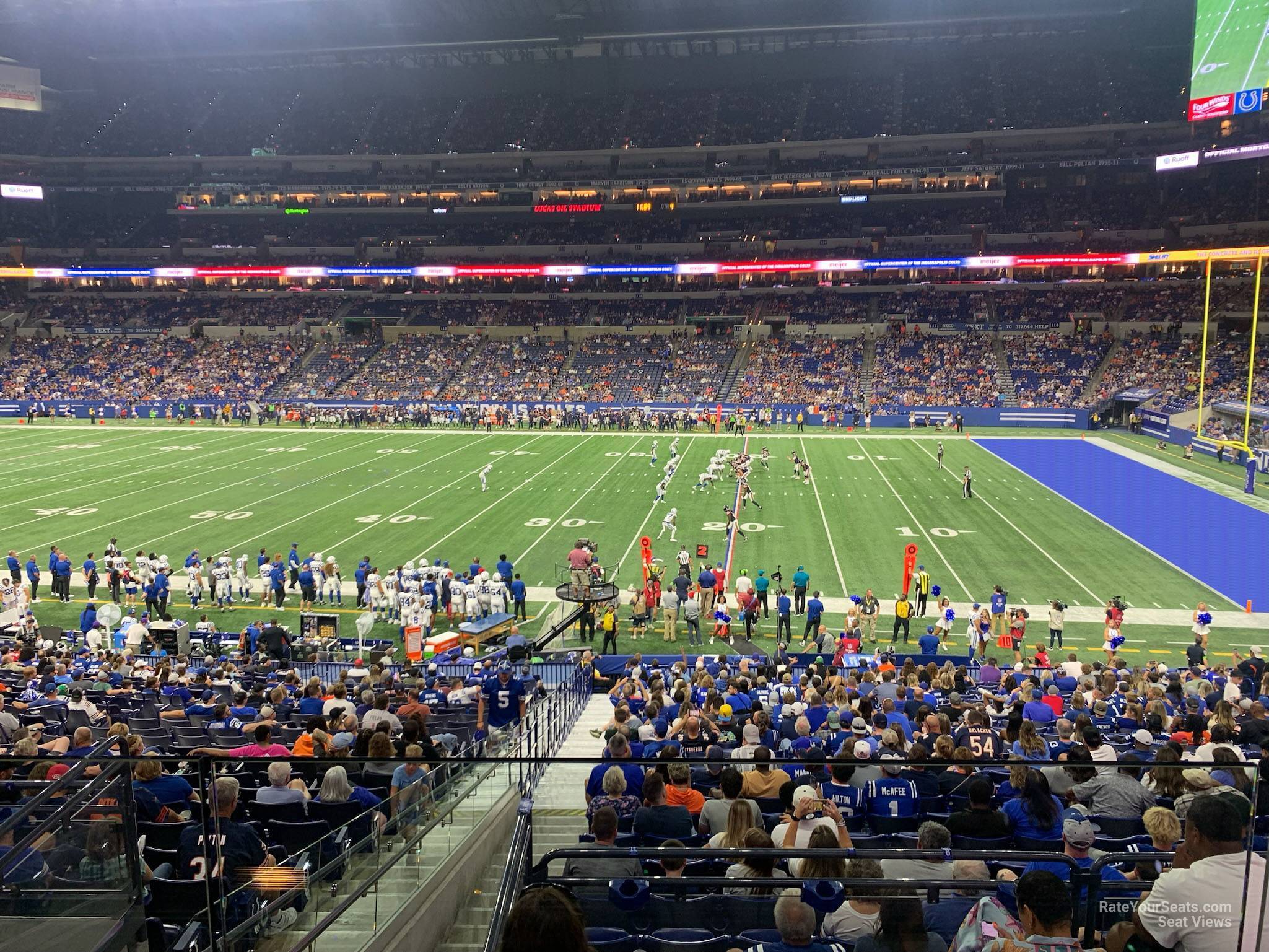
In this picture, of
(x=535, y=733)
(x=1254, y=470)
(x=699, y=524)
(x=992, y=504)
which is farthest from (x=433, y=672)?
(x=1254, y=470)

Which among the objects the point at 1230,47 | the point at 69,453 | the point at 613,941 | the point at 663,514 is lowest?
the point at 663,514

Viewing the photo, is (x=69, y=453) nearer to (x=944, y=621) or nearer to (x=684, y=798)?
(x=944, y=621)

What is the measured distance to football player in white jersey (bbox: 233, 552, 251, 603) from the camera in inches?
861

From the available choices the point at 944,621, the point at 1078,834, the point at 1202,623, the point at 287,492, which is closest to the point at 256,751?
the point at 1078,834

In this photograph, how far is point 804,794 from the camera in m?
5.66

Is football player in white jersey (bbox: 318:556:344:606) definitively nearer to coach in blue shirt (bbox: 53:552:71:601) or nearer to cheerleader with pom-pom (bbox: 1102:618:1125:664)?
coach in blue shirt (bbox: 53:552:71:601)

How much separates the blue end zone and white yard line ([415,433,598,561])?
18411mm

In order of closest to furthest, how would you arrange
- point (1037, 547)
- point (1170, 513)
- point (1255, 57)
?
point (1037, 547), point (1170, 513), point (1255, 57)

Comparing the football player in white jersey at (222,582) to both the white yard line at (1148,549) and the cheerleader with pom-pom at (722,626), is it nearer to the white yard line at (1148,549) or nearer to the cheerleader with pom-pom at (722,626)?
the cheerleader with pom-pom at (722,626)

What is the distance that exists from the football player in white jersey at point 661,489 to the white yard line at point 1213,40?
2669 centimetres

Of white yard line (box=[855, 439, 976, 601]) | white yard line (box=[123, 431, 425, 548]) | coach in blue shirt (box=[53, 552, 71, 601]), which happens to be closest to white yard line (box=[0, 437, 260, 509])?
white yard line (box=[123, 431, 425, 548])

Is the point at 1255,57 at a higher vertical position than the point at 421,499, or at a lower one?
higher

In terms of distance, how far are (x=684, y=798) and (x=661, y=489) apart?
2481 centimetres

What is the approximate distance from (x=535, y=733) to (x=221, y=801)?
4591 millimetres
